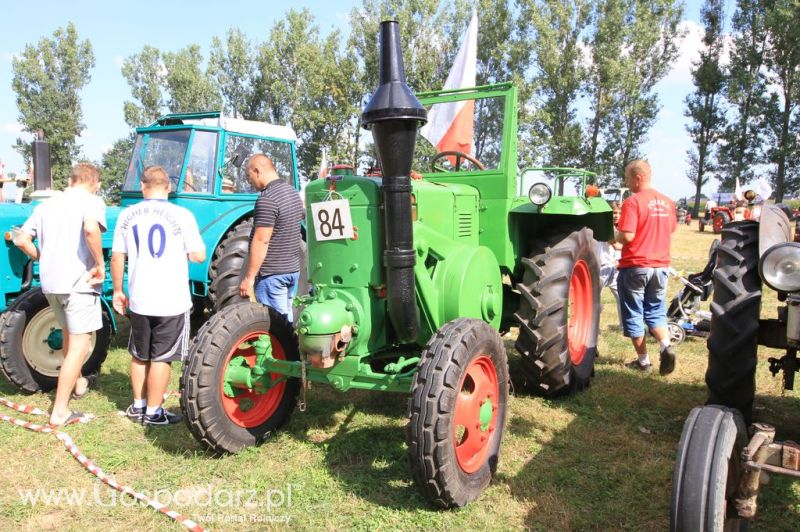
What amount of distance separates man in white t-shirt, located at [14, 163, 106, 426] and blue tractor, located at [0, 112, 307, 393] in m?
0.59

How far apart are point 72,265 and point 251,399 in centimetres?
163

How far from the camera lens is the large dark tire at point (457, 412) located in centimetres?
251

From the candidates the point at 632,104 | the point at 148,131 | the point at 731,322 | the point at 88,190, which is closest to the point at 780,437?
the point at 731,322

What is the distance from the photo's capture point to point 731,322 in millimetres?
2688

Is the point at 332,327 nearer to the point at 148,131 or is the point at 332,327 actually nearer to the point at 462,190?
the point at 462,190

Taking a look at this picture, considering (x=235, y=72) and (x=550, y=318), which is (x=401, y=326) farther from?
(x=235, y=72)

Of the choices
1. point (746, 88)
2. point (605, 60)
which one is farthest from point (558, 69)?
point (746, 88)

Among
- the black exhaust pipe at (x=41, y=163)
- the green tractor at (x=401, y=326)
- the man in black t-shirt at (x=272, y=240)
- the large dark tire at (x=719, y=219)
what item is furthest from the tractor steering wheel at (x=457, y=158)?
the large dark tire at (x=719, y=219)

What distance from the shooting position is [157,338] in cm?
372

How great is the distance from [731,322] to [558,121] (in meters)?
26.1

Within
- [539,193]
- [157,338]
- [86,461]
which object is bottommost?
[86,461]

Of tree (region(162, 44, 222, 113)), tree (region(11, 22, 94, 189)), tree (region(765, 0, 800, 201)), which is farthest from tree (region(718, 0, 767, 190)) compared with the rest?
tree (region(11, 22, 94, 189))

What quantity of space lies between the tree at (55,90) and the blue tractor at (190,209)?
26.4 meters

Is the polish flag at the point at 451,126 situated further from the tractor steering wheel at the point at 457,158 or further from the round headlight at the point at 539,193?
the round headlight at the point at 539,193
